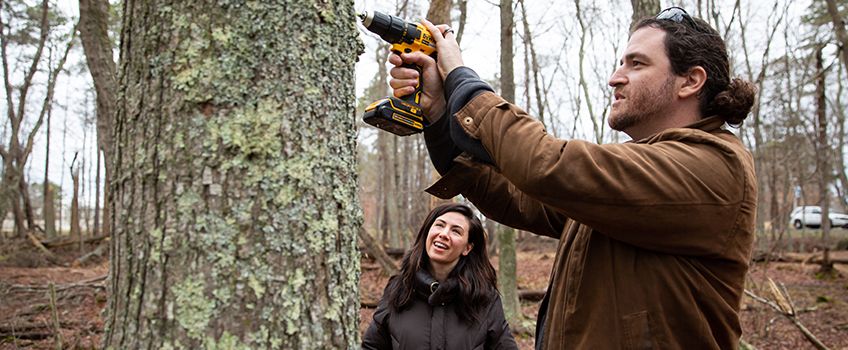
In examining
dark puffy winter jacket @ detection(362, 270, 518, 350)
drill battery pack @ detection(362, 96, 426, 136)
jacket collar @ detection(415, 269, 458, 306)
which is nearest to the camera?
drill battery pack @ detection(362, 96, 426, 136)

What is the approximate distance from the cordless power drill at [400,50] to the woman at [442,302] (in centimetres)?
148

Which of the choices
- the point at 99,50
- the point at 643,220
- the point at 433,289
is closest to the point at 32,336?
the point at 99,50

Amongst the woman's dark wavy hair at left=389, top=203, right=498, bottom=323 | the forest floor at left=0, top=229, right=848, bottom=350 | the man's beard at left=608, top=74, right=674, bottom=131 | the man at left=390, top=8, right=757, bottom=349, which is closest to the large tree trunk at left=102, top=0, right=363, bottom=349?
the man at left=390, top=8, right=757, bottom=349

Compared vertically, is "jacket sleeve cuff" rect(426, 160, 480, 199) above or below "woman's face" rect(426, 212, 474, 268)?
above

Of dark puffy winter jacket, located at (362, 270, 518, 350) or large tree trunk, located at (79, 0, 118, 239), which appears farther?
large tree trunk, located at (79, 0, 118, 239)

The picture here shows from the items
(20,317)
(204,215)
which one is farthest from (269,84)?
(20,317)

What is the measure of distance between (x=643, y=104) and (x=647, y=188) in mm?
514

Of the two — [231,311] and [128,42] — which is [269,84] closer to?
[128,42]

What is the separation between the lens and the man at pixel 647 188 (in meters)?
1.18

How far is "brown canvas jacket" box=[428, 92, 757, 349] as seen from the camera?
117 cm

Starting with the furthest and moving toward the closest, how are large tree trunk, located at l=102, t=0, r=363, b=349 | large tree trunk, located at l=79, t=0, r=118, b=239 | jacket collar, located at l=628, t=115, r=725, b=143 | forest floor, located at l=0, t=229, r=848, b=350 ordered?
large tree trunk, located at l=79, t=0, r=118, b=239, forest floor, located at l=0, t=229, r=848, b=350, jacket collar, located at l=628, t=115, r=725, b=143, large tree trunk, located at l=102, t=0, r=363, b=349

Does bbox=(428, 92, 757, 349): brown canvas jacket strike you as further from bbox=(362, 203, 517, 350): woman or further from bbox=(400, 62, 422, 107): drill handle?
bbox=(362, 203, 517, 350): woman

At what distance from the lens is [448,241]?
10.6ft

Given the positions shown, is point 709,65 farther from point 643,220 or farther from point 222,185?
point 222,185
